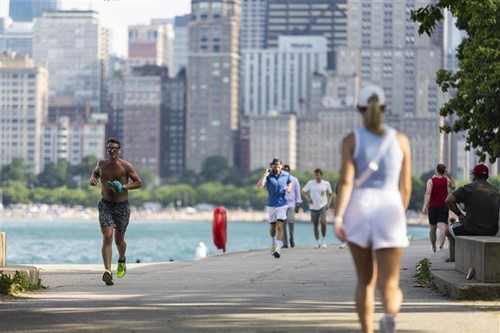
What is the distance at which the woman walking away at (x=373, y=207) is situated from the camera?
10188mm

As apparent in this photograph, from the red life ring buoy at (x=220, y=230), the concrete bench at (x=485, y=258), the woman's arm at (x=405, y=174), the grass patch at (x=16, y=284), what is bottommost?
the red life ring buoy at (x=220, y=230)

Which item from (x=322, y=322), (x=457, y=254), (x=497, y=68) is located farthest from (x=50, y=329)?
(x=497, y=68)

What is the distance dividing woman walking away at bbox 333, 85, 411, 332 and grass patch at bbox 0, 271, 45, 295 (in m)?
6.65

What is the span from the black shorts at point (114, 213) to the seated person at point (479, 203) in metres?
3.87

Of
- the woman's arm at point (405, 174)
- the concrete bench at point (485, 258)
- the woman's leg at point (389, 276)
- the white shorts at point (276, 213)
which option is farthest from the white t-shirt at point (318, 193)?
the woman's leg at point (389, 276)

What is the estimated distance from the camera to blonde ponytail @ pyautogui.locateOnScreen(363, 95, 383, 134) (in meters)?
10.3

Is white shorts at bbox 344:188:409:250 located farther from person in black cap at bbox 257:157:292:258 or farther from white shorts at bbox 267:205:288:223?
white shorts at bbox 267:205:288:223

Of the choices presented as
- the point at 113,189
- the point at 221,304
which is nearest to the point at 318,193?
the point at 113,189

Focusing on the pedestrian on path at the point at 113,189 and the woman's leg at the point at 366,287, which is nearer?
the woman's leg at the point at 366,287

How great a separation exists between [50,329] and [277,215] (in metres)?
14.6

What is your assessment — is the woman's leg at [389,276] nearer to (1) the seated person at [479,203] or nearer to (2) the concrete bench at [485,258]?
(2) the concrete bench at [485,258]

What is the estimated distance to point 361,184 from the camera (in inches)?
405

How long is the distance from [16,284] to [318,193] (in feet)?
53.1

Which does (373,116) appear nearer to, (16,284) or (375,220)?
(375,220)
